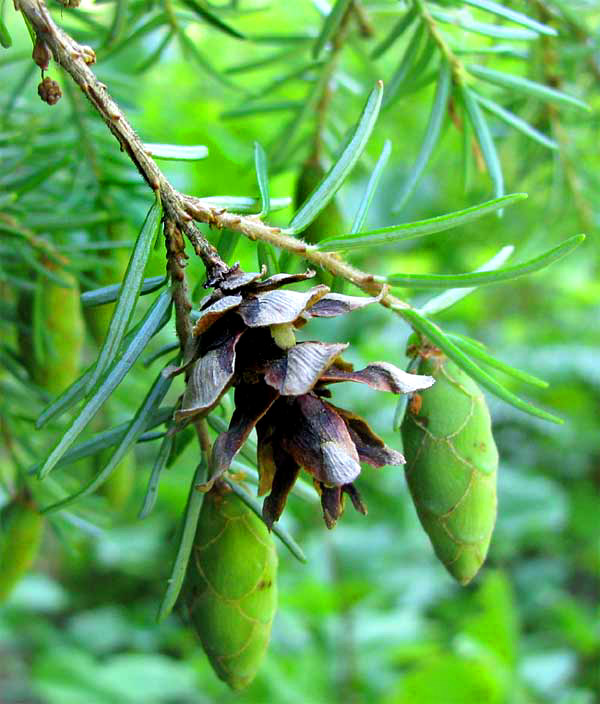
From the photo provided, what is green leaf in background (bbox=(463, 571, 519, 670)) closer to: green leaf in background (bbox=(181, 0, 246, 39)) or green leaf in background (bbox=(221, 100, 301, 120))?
green leaf in background (bbox=(221, 100, 301, 120))

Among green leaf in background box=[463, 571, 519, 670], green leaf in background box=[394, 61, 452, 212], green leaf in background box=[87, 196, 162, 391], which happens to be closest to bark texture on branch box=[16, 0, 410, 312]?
green leaf in background box=[87, 196, 162, 391]

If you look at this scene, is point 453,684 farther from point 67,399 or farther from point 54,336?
point 67,399

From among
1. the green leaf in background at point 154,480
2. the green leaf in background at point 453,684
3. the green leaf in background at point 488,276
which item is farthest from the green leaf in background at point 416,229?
the green leaf in background at point 453,684

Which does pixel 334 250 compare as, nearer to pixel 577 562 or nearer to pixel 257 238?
pixel 257 238

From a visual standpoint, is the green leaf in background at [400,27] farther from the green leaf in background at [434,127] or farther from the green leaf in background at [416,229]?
the green leaf in background at [416,229]

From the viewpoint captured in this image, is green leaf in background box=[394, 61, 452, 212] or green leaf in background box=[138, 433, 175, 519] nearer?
green leaf in background box=[138, 433, 175, 519]

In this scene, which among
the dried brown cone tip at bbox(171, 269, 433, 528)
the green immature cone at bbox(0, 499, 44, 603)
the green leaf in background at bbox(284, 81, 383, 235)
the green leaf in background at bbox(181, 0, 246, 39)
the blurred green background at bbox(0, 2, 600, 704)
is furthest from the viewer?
the blurred green background at bbox(0, 2, 600, 704)
